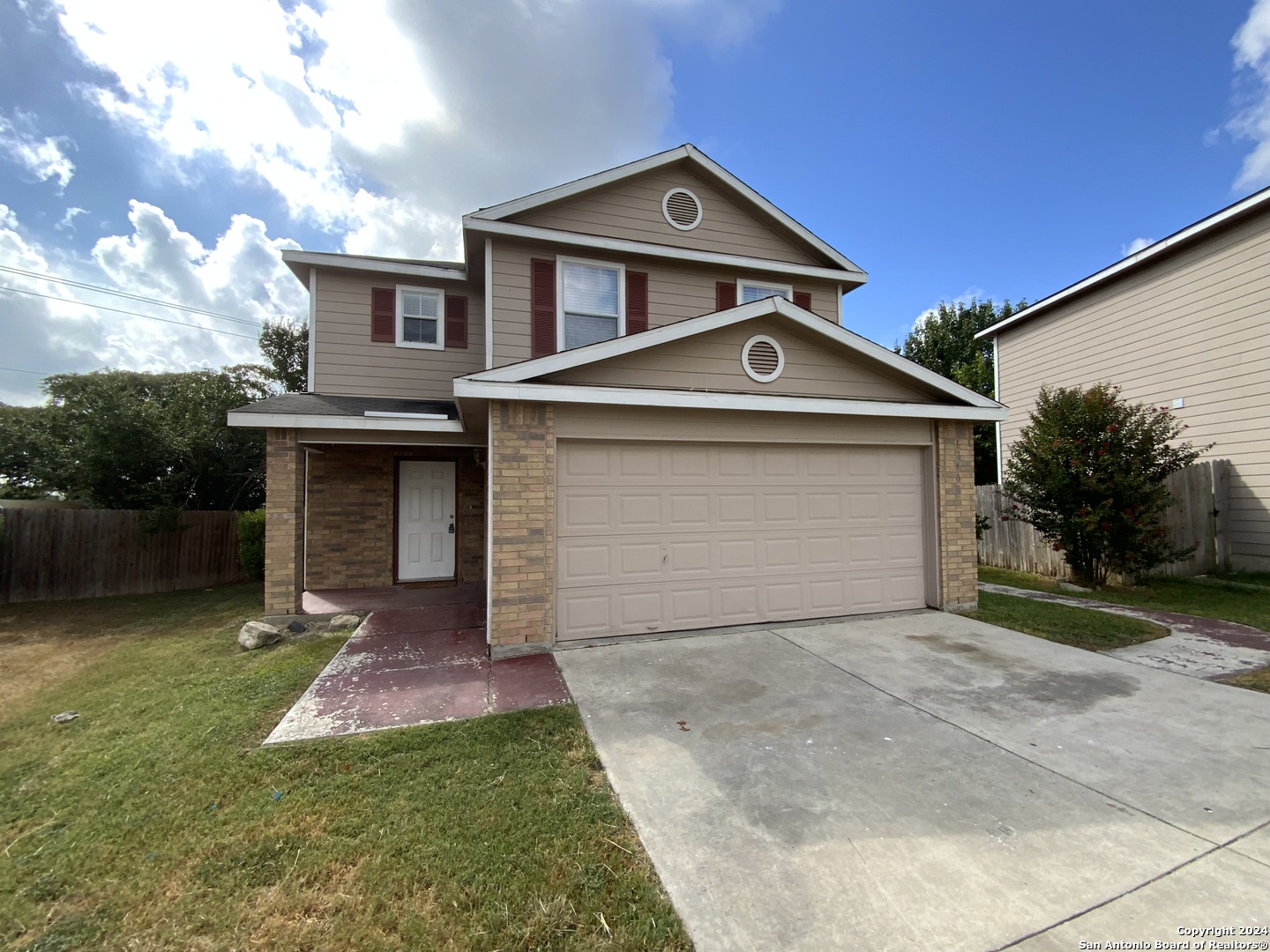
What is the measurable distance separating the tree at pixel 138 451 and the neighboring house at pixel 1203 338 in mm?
20873

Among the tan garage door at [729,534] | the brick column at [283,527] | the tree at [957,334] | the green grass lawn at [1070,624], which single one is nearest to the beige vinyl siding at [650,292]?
the tan garage door at [729,534]

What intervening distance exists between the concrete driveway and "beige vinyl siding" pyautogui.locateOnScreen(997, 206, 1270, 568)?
325 inches

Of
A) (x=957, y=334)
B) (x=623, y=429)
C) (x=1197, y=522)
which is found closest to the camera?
(x=623, y=429)

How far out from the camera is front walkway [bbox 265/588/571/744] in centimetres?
411

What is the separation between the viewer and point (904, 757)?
340cm

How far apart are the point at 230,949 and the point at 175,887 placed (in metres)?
0.58

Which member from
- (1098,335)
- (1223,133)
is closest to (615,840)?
(1098,335)

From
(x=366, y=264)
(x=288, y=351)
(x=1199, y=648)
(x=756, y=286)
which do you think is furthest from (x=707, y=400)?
(x=288, y=351)

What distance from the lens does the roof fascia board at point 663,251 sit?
8.18 meters

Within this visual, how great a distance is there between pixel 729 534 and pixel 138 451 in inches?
506

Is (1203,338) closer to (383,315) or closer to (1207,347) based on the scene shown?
(1207,347)

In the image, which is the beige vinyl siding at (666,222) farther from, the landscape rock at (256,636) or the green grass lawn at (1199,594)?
the green grass lawn at (1199,594)

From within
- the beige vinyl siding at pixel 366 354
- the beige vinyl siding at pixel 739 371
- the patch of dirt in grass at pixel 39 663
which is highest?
the beige vinyl siding at pixel 366 354

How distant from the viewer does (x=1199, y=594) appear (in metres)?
8.46
